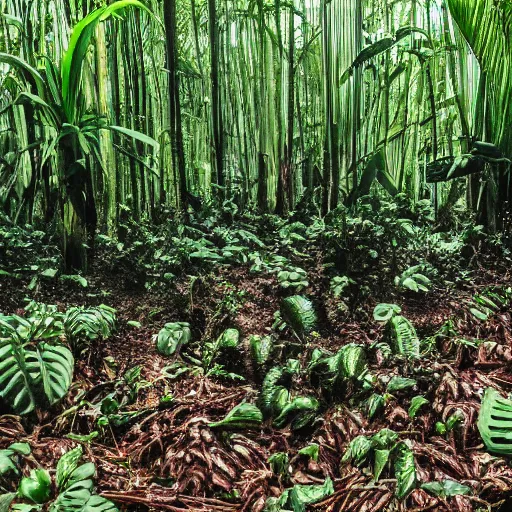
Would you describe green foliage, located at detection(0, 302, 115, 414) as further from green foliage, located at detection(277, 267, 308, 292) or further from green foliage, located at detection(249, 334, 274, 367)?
green foliage, located at detection(277, 267, 308, 292)

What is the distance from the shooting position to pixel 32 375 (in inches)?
62.3

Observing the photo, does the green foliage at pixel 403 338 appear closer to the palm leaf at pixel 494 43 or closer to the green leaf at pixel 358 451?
the green leaf at pixel 358 451

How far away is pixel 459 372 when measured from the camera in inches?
72.0

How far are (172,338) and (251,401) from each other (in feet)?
1.15

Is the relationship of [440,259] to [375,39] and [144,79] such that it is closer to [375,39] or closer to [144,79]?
[375,39]

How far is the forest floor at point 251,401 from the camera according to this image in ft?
4.68

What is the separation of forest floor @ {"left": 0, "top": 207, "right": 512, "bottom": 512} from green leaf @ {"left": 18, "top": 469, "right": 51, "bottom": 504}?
177mm

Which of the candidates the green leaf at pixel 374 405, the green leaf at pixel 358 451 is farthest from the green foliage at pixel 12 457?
the green leaf at pixel 374 405

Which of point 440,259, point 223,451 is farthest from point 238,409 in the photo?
point 440,259

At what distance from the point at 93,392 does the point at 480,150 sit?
1.72 metres

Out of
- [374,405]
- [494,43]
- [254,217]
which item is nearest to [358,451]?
[374,405]

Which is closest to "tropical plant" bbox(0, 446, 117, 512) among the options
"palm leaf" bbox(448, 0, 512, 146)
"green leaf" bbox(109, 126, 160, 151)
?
"green leaf" bbox(109, 126, 160, 151)

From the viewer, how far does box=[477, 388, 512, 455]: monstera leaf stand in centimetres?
148

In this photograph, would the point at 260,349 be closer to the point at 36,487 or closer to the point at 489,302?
the point at 36,487
